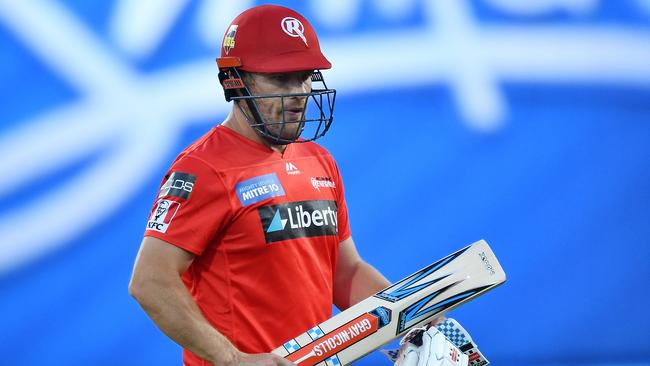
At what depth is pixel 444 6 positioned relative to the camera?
148 inches

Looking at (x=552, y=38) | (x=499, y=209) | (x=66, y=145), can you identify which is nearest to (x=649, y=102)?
(x=552, y=38)

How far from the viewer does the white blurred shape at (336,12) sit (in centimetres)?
366

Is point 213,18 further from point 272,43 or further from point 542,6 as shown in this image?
point 272,43

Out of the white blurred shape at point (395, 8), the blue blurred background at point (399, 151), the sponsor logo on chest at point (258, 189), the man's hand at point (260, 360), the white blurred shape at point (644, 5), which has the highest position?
the white blurred shape at point (644, 5)

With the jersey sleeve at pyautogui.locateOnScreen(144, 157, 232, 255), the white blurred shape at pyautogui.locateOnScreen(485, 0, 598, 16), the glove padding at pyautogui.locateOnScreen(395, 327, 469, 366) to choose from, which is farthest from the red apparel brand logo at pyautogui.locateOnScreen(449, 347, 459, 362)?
the white blurred shape at pyautogui.locateOnScreen(485, 0, 598, 16)

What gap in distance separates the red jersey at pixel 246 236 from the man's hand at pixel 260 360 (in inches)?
4.8

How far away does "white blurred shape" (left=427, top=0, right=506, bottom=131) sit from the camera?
3.77 metres

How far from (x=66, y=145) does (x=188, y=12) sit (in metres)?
0.60

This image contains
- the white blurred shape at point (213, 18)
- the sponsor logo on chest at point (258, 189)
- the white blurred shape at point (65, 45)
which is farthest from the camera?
the white blurred shape at point (213, 18)

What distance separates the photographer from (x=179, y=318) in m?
2.10

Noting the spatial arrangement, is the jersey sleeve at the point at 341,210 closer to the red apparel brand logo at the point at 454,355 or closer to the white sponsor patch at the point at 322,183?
the white sponsor patch at the point at 322,183

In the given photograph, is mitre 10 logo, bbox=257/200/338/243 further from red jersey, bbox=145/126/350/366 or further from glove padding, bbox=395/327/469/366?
glove padding, bbox=395/327/469/366

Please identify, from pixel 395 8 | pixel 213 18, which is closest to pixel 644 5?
pixel 395 8

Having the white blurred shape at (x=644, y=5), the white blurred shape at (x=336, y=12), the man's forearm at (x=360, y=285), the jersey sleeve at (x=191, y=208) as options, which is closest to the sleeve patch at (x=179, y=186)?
the jersey sleeve at (x=191, y=208)
